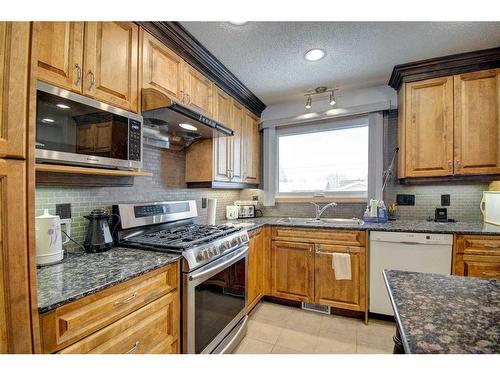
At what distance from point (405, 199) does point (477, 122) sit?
3.01ft

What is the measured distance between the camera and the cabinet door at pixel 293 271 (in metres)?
2.31

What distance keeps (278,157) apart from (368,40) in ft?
5.48

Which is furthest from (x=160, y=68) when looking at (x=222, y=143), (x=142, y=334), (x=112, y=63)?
(x=142, y=334)

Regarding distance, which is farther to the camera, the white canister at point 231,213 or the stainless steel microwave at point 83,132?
the white canister at point 231,213

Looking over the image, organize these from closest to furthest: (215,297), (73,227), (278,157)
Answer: (73,227) → (215,297) → (278,157)

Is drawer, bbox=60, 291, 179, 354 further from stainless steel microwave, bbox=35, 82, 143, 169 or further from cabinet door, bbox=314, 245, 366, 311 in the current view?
cabinet door, bbox=314, 245, 366, 311

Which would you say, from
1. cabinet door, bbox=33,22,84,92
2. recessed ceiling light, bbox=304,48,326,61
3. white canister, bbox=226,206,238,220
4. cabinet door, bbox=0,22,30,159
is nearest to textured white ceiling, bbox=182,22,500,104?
recessed ceiling light, bbox=304,48,326,61

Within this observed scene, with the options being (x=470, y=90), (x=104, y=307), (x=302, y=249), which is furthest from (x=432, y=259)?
(x=104, y=307)

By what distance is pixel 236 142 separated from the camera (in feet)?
8.45

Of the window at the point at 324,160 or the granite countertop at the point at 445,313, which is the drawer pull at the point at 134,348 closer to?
the granite countertop at the point at 445,313

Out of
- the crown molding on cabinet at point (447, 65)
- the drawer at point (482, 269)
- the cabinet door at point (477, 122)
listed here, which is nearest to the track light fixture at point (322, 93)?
the crown molding on cabinet at point (447, 65)

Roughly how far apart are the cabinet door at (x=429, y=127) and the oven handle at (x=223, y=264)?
1825mm

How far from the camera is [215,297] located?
1.55 meters
